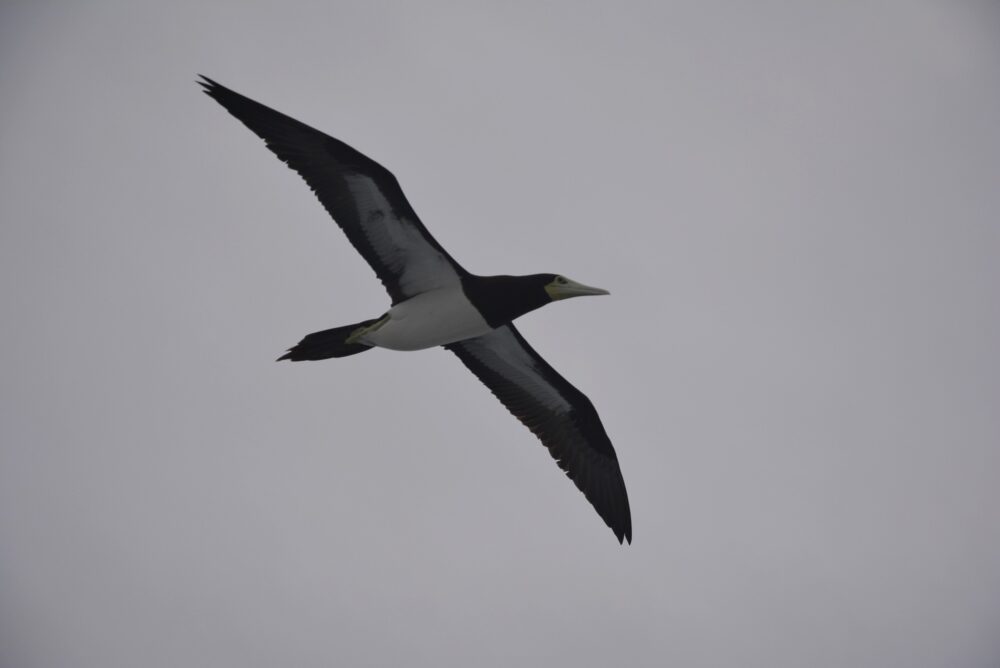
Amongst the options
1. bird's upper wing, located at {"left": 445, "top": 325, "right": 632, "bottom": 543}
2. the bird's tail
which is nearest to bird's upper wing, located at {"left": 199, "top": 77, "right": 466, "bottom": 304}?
the bird's tail

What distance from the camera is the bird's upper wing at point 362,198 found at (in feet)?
34.2

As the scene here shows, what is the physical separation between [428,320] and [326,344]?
4.00 ft

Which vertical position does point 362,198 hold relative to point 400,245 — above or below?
above

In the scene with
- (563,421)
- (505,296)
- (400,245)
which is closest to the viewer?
(505,296)

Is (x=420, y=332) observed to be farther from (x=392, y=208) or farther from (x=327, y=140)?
(x=327, y=140)

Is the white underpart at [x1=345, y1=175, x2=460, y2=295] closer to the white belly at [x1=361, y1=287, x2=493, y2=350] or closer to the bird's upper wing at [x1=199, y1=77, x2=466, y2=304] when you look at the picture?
the bird's upper wing at [x1=199, y1=77, x2=466, y2=304]

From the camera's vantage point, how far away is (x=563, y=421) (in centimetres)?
1274

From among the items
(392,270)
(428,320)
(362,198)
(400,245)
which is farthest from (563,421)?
(362,198)

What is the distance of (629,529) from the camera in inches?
495

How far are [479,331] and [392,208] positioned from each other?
5.92ft

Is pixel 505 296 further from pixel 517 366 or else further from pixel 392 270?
pixel 517 366

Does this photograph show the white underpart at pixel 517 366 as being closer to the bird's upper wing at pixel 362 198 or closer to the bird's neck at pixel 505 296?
the bird's neck at pixel 505 296

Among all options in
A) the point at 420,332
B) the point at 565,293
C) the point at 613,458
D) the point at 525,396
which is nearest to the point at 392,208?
the point at 420,332

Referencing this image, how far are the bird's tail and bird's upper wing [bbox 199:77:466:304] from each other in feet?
2.65
